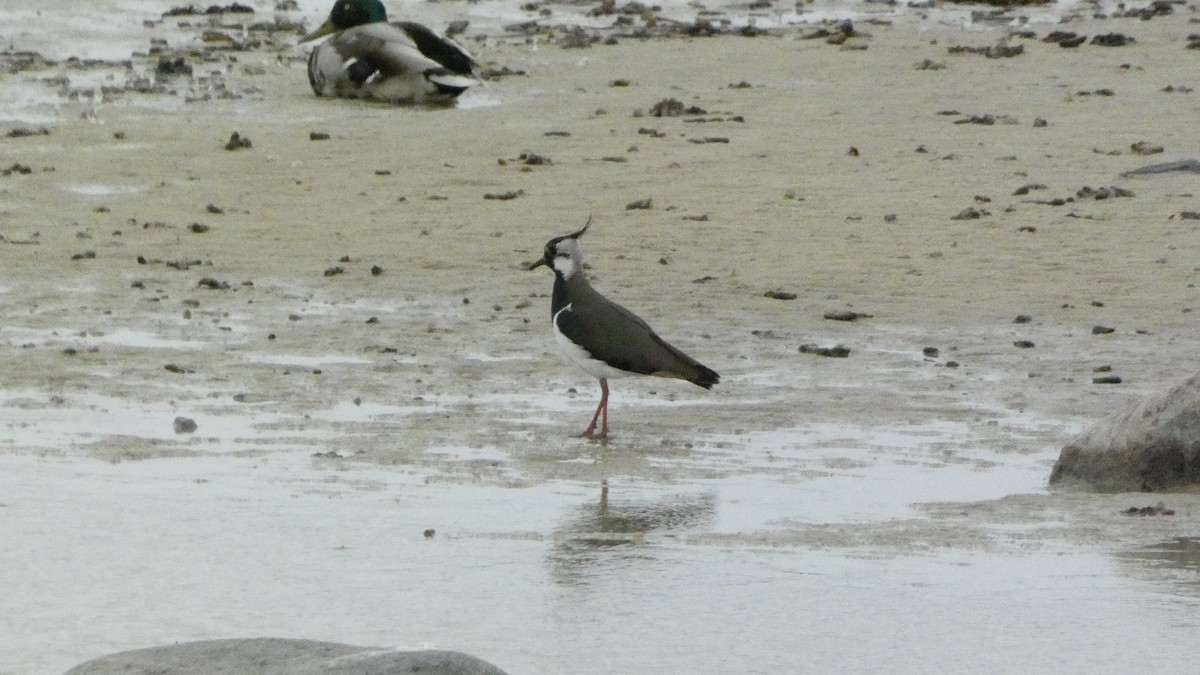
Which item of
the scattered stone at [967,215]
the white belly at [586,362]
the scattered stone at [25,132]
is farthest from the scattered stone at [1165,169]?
the scattered stone at [25,132]

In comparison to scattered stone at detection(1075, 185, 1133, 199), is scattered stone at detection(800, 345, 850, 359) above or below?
below

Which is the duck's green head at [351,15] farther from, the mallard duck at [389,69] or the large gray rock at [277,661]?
the large gray rock at [277,661]

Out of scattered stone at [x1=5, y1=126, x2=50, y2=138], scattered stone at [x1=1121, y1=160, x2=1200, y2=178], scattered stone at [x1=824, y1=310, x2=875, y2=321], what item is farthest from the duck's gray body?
scattered stone at [x1=824, y1=310, x2=875, y2=321]

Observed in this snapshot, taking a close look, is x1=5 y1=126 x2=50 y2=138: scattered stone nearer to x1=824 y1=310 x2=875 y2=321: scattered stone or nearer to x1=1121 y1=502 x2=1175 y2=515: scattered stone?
x1=824 y1=310 x2=875 y2=321: scattered stone

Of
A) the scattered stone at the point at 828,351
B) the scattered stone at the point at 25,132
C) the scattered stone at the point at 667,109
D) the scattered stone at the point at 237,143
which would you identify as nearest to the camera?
the scattered stone at the point at 828,351

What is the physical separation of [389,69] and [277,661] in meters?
13.0

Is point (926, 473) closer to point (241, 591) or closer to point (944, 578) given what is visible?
point (944, 578)

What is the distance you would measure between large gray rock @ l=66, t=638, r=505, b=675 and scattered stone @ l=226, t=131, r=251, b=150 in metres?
10.4

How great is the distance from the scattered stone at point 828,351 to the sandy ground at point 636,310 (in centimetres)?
7

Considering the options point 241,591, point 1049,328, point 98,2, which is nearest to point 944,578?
point 241,591

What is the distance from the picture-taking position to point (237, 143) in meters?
15.0

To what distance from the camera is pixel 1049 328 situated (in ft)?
34.8

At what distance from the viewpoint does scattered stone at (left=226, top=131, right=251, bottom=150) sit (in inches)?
589

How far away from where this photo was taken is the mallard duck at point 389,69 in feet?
56.4
